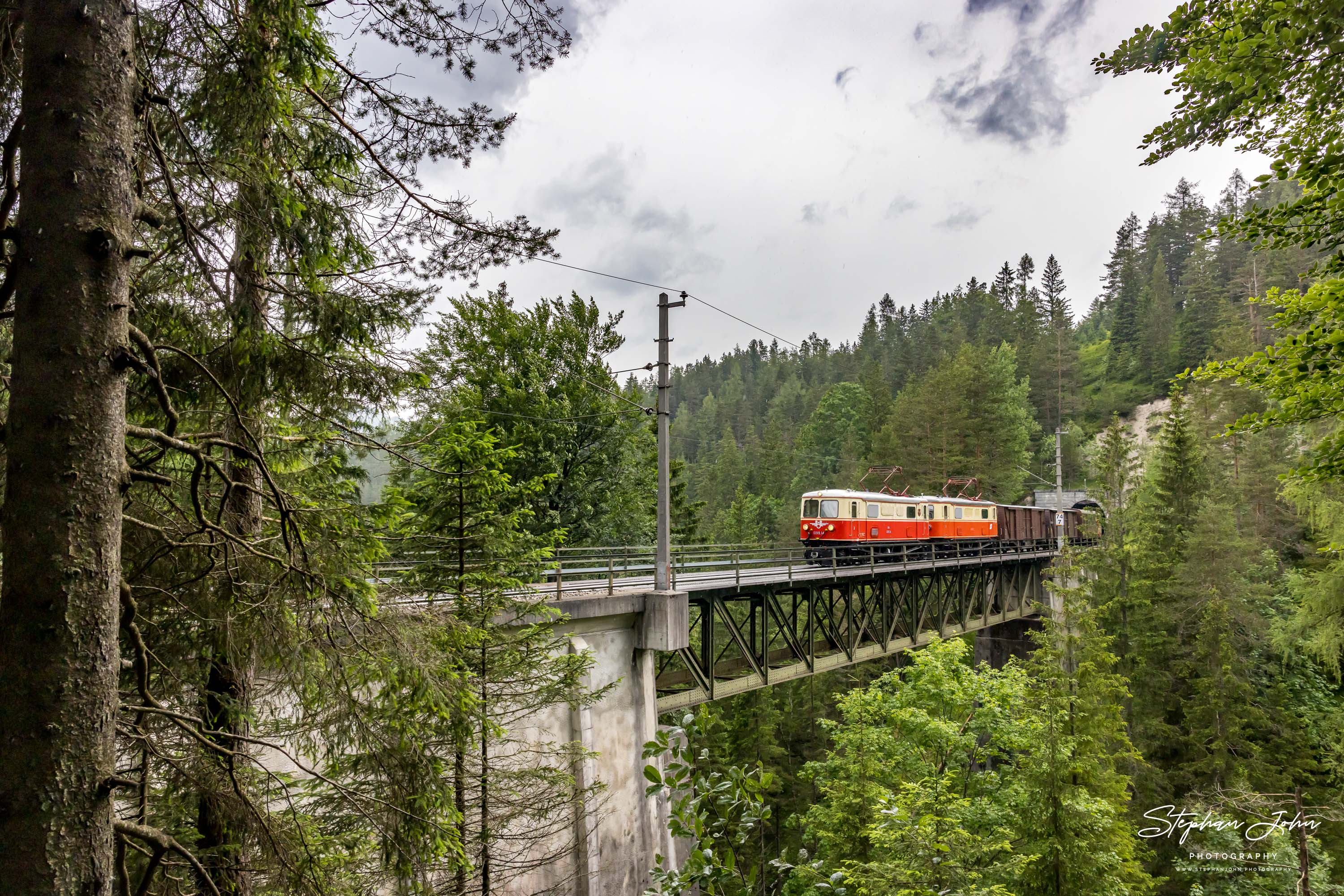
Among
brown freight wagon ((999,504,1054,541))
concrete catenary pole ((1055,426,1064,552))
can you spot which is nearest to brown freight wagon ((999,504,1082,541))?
brown freight wagon ((999,504,1054,541))

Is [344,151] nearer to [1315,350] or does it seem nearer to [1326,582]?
[1315,350]

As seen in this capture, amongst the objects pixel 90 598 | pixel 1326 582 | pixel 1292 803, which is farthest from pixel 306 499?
pixel 1326 582

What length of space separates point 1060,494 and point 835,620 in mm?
10943

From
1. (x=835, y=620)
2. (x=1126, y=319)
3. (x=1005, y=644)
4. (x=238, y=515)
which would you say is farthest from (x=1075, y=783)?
(x=1126, y=319)

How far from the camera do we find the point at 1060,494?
2797 centimetres

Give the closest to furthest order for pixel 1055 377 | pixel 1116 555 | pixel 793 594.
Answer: pixel 793 594 < pixel 1116 555 < pixel 1055 377

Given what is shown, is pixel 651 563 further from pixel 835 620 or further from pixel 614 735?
pixel 835 620

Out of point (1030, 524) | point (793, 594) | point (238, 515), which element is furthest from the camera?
point (1030, 524)

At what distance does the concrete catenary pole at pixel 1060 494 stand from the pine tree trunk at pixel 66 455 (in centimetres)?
2101

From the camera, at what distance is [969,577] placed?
94.3 ft

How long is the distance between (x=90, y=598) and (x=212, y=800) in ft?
6.43

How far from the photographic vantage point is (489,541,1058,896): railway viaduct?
38.7ft

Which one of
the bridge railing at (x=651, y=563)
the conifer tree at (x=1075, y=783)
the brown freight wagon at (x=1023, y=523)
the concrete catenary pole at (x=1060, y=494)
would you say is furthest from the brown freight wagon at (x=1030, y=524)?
the conifer tree at (x=1075, y=783)

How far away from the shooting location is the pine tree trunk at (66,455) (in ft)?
7.80
